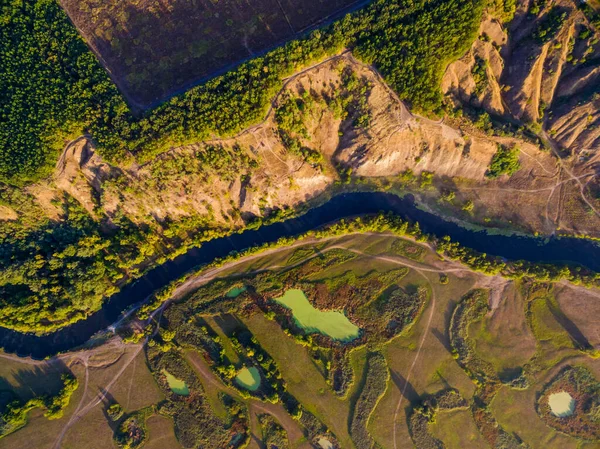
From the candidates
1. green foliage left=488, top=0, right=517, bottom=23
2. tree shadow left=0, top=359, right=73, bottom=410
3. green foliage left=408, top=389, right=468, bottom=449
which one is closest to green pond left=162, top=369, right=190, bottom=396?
tree shadow left=0, top=359, right=73, bottom=410

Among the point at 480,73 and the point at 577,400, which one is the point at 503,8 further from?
the point at 577,400

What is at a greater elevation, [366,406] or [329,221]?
[329,221]

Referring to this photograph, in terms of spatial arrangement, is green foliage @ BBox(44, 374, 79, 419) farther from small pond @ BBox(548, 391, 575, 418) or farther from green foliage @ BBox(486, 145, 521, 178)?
small pond @ BBox(548, 391, 575, 418)

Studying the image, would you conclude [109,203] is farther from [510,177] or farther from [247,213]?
[510,177]

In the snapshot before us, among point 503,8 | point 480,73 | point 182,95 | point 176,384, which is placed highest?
point 182,95

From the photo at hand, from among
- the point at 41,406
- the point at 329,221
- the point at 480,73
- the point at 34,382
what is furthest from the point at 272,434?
the point at 480,73

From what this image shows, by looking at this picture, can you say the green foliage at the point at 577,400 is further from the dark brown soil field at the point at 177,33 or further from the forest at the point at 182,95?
the dark brown soil field at the point at 177,33

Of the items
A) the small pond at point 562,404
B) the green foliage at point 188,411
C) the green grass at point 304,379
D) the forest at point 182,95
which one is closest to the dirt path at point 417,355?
the green grass at point 304,379
